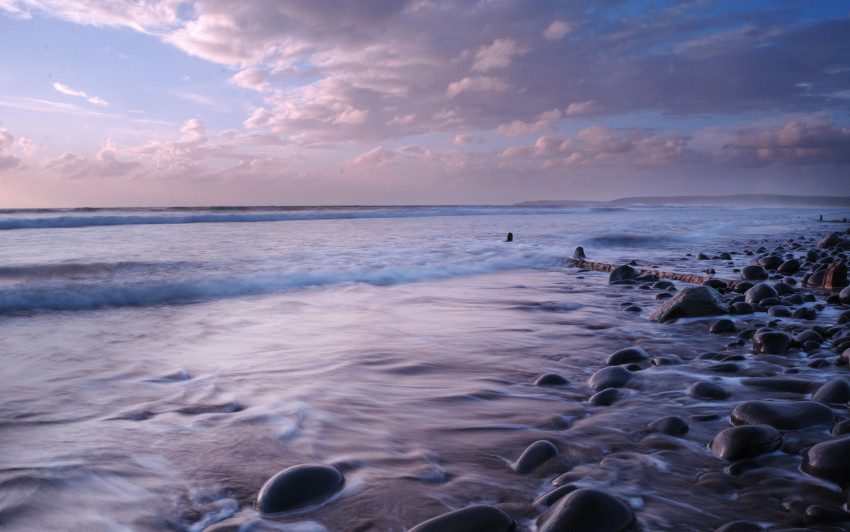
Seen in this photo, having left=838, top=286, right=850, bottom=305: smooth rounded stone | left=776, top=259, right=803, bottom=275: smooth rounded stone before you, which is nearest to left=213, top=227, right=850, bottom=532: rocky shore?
left=838, top=286, right=850, bottom=305: smooth rounded stone

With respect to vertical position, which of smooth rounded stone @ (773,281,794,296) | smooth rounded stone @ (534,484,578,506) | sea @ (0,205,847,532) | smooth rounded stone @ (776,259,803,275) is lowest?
sea @ (0,205,847,532)

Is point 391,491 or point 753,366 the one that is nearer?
point 391,491

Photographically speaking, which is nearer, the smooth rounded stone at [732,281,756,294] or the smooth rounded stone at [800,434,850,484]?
the smooth rounded stone at [800,434,850,484]

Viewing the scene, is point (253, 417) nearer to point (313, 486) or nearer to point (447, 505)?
point (313, 486)

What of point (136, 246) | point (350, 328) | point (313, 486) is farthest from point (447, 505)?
point (136, 246)

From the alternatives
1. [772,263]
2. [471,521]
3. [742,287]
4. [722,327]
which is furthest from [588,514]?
[772,263]

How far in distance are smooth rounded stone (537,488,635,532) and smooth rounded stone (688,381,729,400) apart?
1246 mm

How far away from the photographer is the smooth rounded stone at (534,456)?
71.0 inches

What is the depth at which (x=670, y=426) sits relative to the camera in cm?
206

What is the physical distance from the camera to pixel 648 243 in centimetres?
1366

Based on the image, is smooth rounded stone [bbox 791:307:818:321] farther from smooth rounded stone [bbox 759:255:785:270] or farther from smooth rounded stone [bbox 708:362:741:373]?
smooth rounded stone [bbox 759:255:785:270]

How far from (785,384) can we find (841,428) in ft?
2.17

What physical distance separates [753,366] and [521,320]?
191 centimetres

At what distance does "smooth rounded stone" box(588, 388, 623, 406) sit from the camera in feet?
7.94
